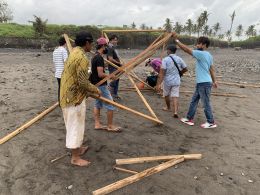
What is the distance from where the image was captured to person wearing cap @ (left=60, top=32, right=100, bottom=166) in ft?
15.5

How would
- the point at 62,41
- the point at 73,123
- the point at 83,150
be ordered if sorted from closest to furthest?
the point at 73,123 → the point at 83,150 → the point at 62,41

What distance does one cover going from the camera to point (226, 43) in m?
76.8

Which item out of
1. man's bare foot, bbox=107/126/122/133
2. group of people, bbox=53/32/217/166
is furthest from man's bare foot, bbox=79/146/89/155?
man's bare foot, bbox=107/126/122/133

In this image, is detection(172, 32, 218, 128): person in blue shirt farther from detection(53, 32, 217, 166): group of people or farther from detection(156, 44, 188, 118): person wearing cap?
detection(156, 44, 188, 118): person wearing cap

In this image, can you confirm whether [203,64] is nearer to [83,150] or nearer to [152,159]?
[152,159]

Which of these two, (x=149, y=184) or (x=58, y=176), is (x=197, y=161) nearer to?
(x=149, y=184)

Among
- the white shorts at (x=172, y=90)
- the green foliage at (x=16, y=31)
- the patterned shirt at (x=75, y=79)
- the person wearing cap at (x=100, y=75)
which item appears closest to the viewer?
the patterned shirt at (x=75, y=79)

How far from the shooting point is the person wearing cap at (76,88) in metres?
4.73

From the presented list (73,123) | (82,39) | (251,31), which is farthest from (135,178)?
(251,31)

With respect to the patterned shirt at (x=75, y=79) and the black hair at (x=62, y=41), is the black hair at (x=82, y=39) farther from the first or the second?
the black hair at (x=62, y=41)

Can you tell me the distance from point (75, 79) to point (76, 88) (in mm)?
149

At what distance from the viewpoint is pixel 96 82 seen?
21.5ft

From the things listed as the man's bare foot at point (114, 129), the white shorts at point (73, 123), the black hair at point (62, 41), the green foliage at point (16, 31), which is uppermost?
the green foliage at point (16, 31)

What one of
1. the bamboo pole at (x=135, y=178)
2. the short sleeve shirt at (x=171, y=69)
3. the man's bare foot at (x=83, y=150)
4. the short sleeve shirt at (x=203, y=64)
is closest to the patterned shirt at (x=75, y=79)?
the man's bare foot at (x=83, y=150)
